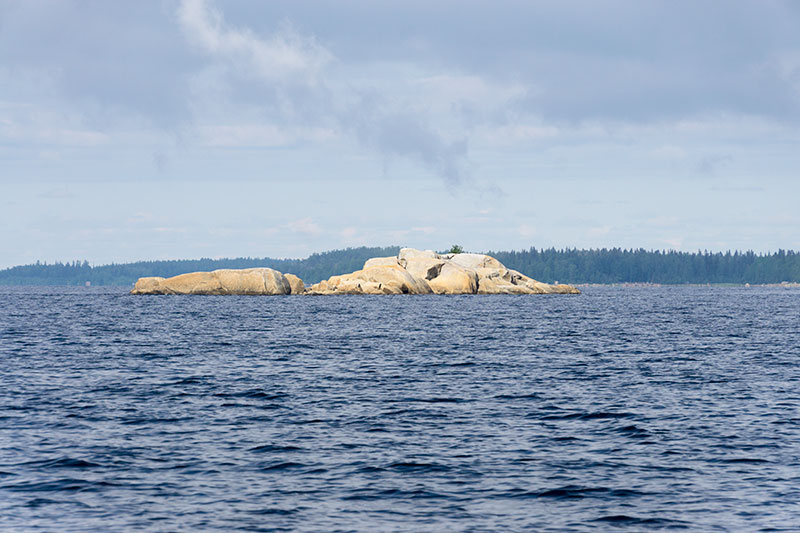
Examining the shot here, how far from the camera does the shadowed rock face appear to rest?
11369 cm

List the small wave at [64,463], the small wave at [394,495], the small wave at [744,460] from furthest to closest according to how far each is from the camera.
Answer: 1. the small wave at [744,460]
2. the small wave at [64,463]
3. the small wave at [394,495]

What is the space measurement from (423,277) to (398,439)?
97.3 meters

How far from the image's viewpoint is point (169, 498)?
43.8 ft

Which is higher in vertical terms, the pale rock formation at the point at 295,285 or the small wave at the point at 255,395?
the pale rock formation at the point at 295,285

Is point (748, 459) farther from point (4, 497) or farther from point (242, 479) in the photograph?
point (4, 497)

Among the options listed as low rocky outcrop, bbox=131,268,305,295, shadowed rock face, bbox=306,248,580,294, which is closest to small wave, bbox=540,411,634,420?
shadowed rock face, bbox=306,248,580,294

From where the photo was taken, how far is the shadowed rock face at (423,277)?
114 meters

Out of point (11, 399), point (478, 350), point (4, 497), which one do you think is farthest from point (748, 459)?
point (478, 350)

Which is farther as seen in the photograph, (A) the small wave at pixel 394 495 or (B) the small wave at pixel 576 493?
(B) the small wave at pixel 576 493

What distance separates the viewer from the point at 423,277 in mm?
115250

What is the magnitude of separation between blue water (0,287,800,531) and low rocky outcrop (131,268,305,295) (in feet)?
238

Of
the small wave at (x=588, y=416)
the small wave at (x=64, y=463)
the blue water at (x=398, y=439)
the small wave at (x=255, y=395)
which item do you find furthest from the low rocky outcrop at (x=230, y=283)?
the small wave at (x=64, y=463)

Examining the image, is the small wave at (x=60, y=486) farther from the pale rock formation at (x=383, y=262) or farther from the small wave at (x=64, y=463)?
the pale rock formation at (x=383, y=262)

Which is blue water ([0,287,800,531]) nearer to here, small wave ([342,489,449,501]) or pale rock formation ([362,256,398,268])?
small wave ([342,489,449,501])
